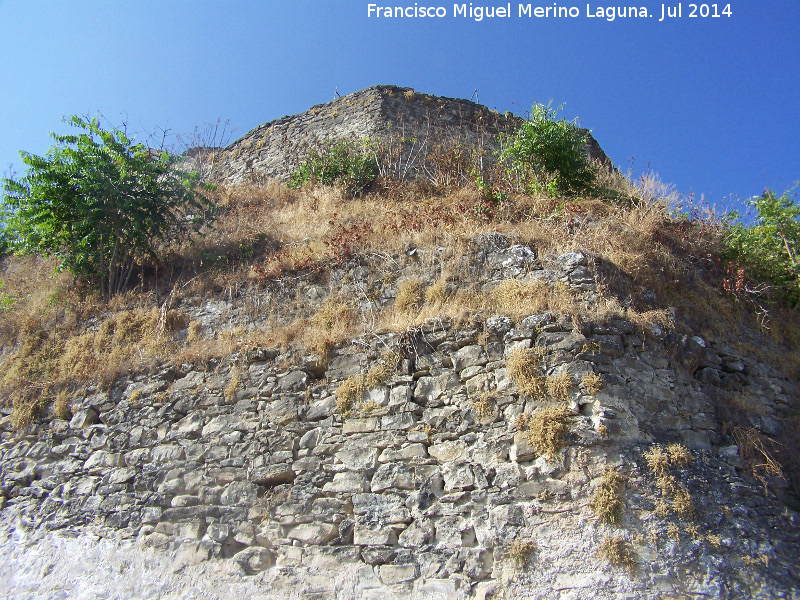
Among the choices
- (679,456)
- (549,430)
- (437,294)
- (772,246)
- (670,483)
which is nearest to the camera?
(670,483)

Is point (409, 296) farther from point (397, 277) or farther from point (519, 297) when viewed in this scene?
point (519, 297)

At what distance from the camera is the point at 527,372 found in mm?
5457

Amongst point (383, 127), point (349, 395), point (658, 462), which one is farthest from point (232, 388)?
point (383, 127)

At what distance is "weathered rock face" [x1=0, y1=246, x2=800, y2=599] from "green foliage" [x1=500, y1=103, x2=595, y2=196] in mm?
2704

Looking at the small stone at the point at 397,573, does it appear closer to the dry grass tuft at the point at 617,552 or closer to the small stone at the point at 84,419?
the dry grass tuft at the point at 617,552

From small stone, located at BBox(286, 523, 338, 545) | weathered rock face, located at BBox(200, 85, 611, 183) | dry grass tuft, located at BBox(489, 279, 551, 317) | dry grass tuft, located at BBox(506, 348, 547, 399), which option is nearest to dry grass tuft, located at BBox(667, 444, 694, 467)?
dry grass tuft, located at BBox(506, 348, 547, 399)

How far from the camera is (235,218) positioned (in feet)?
34.6

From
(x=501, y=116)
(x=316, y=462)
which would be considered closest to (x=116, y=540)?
(x=316, y=462)

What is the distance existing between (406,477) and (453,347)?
1366 mm

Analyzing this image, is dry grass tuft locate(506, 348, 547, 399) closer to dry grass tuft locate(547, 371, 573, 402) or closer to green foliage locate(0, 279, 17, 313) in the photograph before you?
dry grass tuft locate(547, 371, 573, 402)

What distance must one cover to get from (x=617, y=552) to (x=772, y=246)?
5767 millimetres

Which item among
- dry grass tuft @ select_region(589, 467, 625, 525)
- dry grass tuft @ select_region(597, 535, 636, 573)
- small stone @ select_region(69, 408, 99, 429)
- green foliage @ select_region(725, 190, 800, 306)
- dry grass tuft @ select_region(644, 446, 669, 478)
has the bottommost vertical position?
dry grass tuft @ select_region(597, 535, 636, 573)

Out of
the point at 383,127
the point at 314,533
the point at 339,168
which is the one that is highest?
the point at 383,127

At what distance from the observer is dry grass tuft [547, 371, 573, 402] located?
527 cm
